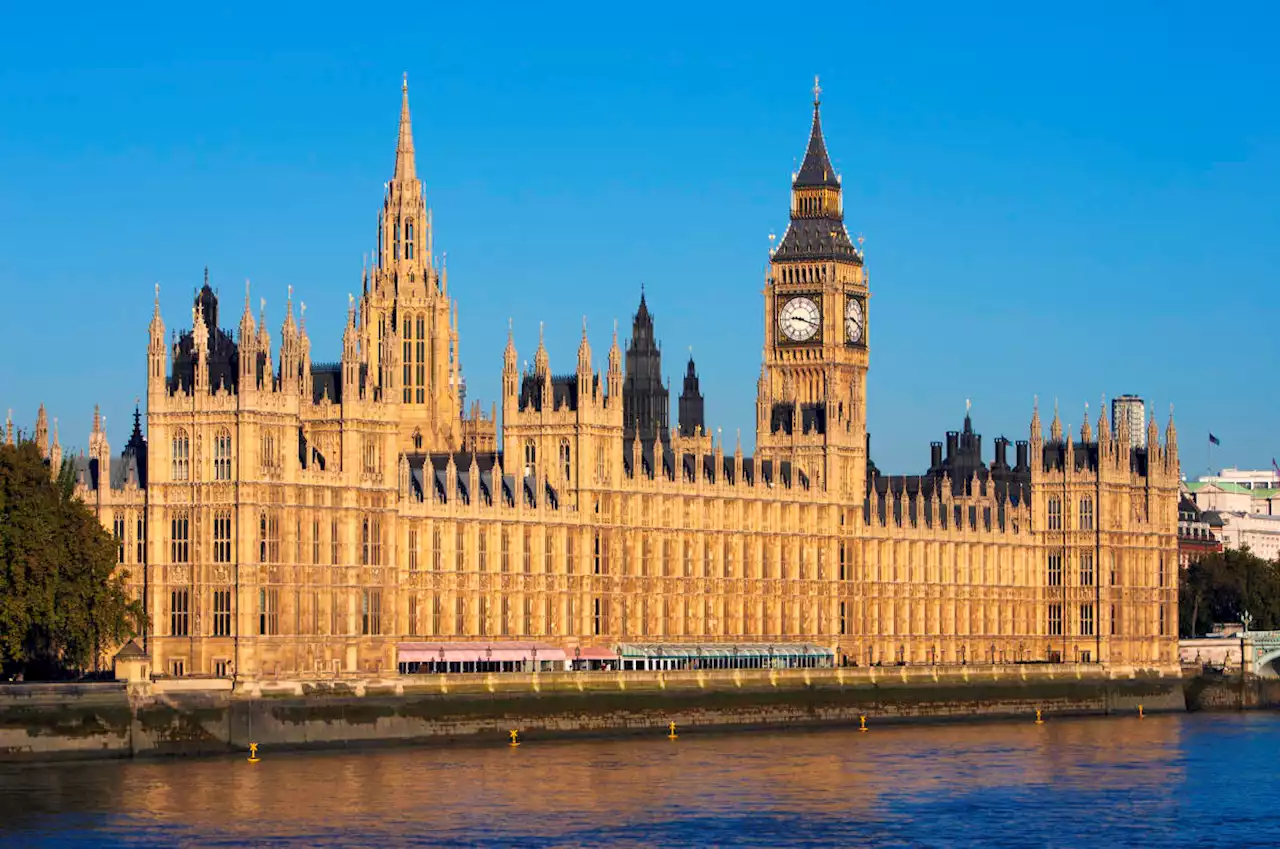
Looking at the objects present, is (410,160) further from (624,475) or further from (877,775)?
(877,775)

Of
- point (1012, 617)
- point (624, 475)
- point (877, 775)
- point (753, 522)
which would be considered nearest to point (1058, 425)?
point (1012, 617)

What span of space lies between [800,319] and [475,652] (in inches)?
2510

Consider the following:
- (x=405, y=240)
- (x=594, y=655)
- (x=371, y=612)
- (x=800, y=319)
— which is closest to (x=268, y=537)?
(x=371, y=612)

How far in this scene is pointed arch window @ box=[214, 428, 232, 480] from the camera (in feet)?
407

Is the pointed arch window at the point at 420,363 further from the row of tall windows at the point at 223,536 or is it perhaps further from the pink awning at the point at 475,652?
the row of tall windows at the point at 223,536

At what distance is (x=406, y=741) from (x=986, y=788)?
24.6m

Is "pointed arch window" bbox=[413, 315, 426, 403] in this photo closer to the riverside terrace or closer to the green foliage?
the riverside terrace

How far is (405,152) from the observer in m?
172

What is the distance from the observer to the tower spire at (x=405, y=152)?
566 ft

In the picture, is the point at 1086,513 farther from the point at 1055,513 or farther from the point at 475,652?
the point at 475,652

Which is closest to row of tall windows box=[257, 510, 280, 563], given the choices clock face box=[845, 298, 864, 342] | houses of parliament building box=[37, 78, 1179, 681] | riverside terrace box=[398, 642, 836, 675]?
houses of parliament building box=[37, 78, 1179, 681]

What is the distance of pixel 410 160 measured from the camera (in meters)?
173

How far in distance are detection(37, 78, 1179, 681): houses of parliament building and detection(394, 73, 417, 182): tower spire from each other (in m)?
0.22

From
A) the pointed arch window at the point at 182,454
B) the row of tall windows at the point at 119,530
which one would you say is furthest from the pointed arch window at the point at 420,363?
the pointed arch window at the point at 182,454
